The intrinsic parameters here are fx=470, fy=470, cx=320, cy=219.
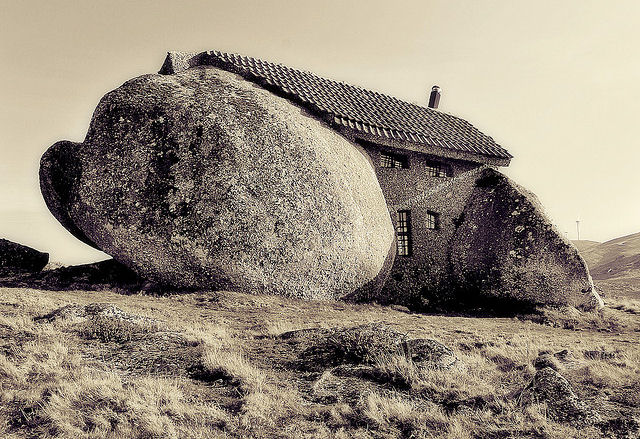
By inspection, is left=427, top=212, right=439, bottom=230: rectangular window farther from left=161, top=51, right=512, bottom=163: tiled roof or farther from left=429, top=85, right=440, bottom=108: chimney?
left=429, top=85, right=440, bottom=108: chimney

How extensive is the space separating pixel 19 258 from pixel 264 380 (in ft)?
40.3

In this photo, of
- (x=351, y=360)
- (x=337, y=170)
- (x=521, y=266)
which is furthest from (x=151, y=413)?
(x=521, y=266)

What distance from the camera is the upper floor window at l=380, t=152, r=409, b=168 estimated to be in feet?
54.3

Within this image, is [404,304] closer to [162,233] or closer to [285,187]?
[285,187]

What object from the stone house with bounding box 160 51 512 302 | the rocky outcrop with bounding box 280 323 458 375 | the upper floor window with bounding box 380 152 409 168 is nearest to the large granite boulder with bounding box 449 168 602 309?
the stone house with bounding box 160 51 512 302

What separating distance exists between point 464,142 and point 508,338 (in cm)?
1033

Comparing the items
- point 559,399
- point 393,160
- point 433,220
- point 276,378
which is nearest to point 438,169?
point 393,160

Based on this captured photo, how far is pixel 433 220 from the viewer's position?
1686 centimetres

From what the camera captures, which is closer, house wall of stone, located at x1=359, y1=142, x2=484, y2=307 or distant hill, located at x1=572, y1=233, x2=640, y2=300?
house wall of stone, located at x1=359, y1=142, x2=484, y2=307

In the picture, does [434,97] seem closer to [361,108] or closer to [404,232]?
[361,108]

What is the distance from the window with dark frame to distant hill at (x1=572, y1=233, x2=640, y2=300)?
21.6 metres

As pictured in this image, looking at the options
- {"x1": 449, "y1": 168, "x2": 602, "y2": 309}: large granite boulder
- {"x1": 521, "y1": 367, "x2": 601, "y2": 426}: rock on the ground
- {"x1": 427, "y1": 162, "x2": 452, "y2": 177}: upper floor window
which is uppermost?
{"x1": 427, "y1": 162, "x2": 452, "y2": 177}: upper floor window

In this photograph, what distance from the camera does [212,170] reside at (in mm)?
11812

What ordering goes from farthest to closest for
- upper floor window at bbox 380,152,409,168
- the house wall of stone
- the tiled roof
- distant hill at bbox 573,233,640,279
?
1. distant hill at bbox 573,233,640,279
2. upper floor window at bbox 380,152,409,168
3. the house wall of stone
4. the tiled roof
